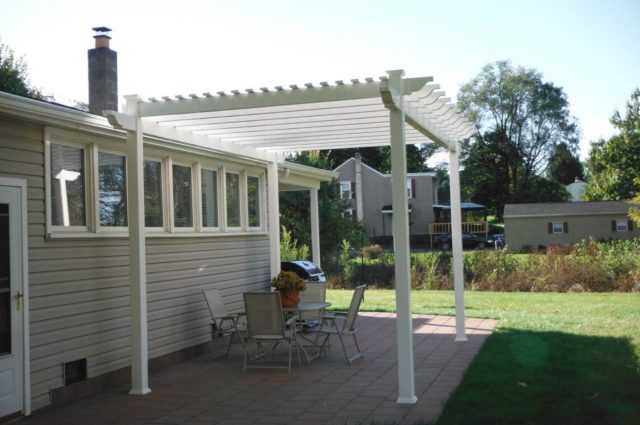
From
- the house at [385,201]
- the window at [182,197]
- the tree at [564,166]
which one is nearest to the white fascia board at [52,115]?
the window at [182,197]

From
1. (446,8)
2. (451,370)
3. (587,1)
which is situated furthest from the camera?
(446,8)

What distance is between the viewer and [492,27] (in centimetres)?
1357

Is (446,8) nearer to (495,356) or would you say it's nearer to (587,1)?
(587,1)

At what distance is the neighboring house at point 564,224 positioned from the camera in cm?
3912

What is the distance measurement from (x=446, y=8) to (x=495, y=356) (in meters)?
6.02

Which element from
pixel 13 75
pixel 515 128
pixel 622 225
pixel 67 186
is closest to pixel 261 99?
pixel 67 186

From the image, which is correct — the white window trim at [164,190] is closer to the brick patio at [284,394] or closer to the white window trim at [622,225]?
the brick patio at [284,394]

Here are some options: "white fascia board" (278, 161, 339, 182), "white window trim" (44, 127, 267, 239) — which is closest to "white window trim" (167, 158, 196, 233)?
"white window trim" (44, 127, 267, 239)

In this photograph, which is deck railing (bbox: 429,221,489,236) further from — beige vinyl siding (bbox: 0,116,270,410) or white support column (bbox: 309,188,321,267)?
beige vinyl siding (bbox: 0,116,270,410)

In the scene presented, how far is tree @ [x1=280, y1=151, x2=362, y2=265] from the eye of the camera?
81.4ft

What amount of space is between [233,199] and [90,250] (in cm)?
382

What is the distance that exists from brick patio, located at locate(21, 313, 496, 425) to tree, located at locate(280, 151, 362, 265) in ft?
49.4

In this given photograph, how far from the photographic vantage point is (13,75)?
3106 cm

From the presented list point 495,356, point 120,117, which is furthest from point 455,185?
point 120,117
